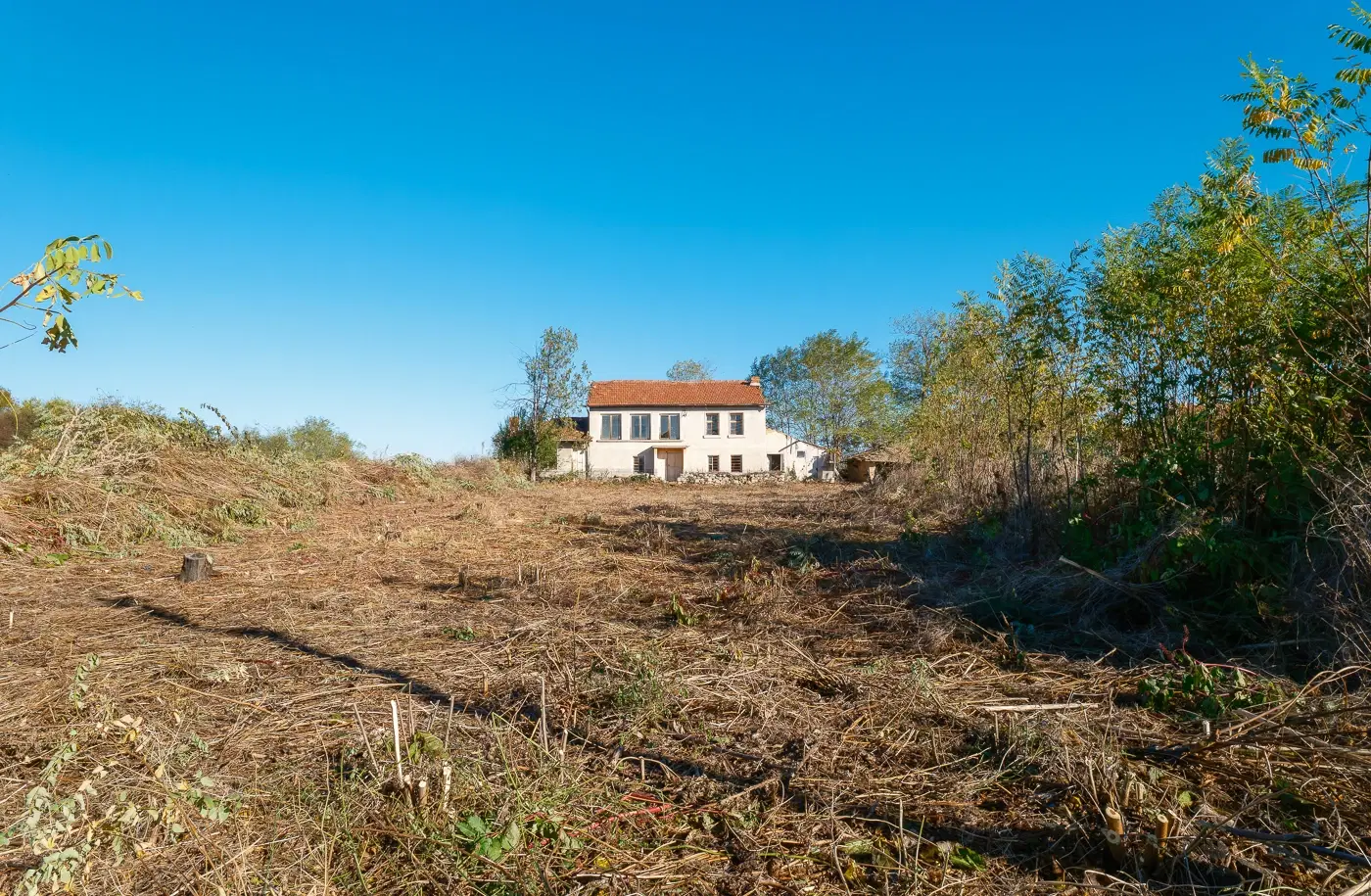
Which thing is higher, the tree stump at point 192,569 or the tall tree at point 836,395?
the tall tree at point 836,395

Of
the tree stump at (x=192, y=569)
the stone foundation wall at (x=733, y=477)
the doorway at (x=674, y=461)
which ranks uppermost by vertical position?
the doorway at (x=674, y=461)

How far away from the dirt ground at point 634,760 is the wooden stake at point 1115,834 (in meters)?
0.03

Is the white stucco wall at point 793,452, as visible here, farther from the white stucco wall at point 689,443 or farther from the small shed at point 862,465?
the small shed at point 862,465

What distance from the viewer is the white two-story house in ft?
124

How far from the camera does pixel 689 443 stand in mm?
38344

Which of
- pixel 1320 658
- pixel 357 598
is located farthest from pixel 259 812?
pixel 1320 658

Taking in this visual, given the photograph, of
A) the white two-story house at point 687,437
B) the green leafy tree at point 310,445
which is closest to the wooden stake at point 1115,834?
the green leafy tree at point 310,445

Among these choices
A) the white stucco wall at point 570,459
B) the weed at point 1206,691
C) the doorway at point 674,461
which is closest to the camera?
the weed at point 1206,691

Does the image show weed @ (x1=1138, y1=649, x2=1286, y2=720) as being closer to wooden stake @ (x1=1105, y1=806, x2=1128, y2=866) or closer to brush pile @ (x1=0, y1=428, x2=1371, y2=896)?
brush pile @ (x1=0, y1=428, x2=1371, y2=896)

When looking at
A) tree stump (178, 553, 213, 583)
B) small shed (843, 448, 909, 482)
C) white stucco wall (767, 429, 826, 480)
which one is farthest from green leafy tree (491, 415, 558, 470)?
tree stump (178, 553, 213, 583)

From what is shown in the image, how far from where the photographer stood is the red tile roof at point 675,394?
38.1 m

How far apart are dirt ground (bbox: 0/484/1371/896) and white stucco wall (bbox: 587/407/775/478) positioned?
106ft

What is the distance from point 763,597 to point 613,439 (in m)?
32.6

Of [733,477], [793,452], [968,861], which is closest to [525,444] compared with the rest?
[733,477]
